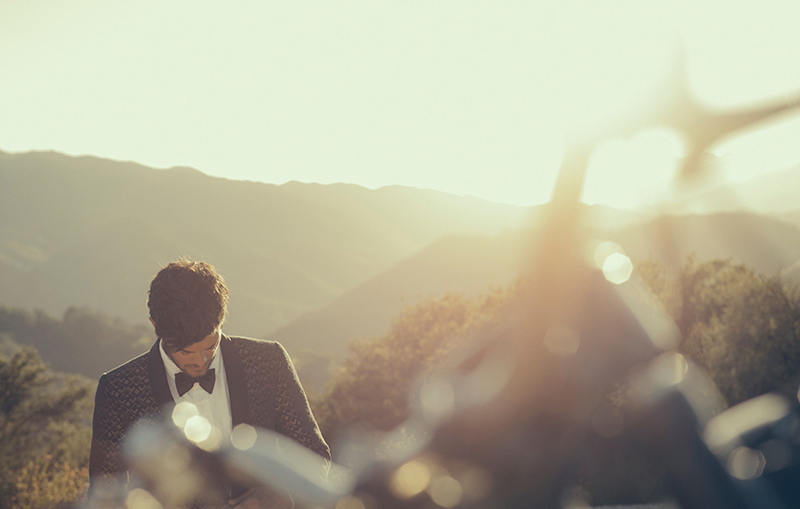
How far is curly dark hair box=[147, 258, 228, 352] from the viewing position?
101 inches

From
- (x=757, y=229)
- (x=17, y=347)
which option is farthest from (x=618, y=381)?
(x=17, y=347)

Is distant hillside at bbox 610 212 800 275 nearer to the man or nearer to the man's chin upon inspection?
the man

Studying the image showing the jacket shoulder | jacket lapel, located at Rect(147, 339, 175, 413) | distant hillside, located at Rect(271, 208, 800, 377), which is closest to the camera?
jacket lapel, located at Rect(147, 339, 175, 413)

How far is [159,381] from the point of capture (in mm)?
2836

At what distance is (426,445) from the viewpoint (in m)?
10.4

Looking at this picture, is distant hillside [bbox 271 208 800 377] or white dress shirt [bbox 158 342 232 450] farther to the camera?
distant hillside [bbox 271 208 800 377]

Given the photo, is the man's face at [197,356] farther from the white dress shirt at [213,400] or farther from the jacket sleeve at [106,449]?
the jacket sleeve at [106,449]

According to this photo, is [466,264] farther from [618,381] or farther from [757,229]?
[618,381]

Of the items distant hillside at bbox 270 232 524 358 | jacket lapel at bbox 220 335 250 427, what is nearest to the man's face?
jacket lapel at bbox 220 335 250 427

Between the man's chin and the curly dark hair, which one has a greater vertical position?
the curly dark hair

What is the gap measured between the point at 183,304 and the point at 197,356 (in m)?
0.29

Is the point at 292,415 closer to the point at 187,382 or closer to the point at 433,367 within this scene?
the point at 187,382

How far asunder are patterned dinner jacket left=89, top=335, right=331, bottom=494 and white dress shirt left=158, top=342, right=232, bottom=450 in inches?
1.7

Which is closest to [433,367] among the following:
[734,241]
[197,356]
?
[197,356]
